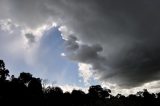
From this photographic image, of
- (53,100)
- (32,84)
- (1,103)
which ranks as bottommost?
(1,103)

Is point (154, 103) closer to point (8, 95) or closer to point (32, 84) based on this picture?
point (32, 84)

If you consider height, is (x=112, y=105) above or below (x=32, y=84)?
below

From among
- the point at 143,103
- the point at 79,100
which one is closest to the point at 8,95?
the point at 79,100

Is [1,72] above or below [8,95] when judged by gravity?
above

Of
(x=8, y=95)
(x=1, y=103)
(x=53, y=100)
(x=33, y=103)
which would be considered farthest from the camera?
(x=53, y=100)

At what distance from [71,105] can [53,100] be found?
792 inches

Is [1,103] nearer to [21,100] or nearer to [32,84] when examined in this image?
[21,100]

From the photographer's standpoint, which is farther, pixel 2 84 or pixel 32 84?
pixel 32 84

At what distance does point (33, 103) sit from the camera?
391 ft

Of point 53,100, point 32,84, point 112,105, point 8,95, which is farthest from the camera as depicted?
point 112,105

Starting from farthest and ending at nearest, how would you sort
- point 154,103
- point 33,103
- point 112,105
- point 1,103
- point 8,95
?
1. point 154,103
2. point 112,105
3. point 33,103
4. point 8,95
5. point 1,103

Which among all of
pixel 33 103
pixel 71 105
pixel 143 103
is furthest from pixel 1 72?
pixel 143 103

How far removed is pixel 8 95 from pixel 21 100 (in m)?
5.62

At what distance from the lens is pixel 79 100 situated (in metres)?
178
